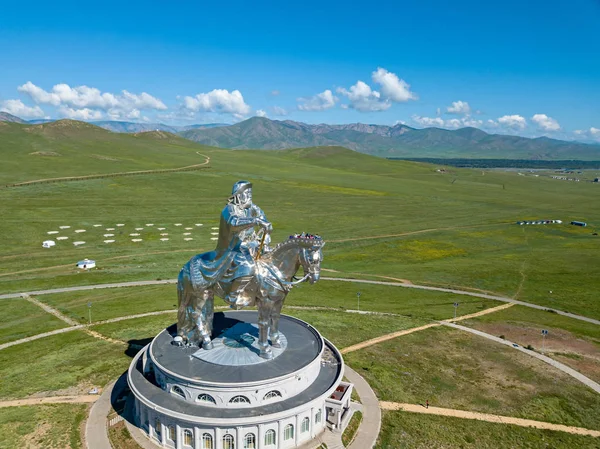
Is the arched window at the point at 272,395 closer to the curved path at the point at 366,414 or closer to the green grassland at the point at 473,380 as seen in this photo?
the curved path at the point at 366,414

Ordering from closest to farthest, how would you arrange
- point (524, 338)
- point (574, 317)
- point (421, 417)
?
point (421, 417) → point (524, 338) → point (574, 317)

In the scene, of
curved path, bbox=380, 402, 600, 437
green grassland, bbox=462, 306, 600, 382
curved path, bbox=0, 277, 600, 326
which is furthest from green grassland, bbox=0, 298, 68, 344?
green grassland, bbox=462, 306, 600, 382

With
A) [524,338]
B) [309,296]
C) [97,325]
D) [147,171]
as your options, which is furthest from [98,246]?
[147,171]

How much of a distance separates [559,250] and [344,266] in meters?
51.7

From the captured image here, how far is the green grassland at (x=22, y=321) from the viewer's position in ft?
152

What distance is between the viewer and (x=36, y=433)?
1162 inches

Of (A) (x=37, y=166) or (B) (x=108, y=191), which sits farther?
(A) (x=37, y=166)

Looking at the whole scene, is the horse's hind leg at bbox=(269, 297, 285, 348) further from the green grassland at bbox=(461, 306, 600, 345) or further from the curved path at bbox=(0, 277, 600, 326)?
the curved path at bbox=(0, 277, 600, 326)

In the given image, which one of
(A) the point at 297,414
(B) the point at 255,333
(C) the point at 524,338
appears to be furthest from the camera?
(C) the point at 524,338

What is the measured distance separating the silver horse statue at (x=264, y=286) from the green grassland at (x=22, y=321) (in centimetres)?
2435

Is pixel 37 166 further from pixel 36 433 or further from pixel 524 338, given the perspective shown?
pixel 524 338

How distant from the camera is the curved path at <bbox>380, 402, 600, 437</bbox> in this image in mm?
32250

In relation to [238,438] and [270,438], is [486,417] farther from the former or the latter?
[238,438]

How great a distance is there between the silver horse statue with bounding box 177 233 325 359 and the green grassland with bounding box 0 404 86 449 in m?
10.3
